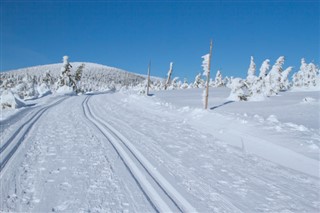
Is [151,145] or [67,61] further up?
[67,61]

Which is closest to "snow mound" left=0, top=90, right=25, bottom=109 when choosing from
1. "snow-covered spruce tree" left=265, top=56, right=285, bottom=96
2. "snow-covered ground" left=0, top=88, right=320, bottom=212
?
"snow-covered ground" left=0, top=88, right=320, bottom=212

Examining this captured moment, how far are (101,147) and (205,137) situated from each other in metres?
4.78

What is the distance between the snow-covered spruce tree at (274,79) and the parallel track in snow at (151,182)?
36.5 m

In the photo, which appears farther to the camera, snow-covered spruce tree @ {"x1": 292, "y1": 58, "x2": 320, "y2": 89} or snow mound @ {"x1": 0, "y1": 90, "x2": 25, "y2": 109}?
snow-covered spruce tree @ {"x1": 292, "y1": 58, "x2": 320, "y2": 89}

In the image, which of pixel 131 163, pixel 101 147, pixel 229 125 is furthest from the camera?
pixel 229 125

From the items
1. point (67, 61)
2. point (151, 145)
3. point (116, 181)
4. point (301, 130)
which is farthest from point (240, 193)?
point (67, 61)

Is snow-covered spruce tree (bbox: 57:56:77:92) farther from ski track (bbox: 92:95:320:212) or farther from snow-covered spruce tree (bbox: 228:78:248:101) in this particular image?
ski track (bbox: 92:95:320:212)

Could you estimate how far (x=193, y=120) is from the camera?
15945 mm

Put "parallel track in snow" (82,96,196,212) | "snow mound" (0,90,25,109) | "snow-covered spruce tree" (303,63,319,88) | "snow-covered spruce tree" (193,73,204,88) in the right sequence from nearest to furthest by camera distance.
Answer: "parallel track in snow" (82,96,196,212), "snow mound" (0,90,25,109), "snow-covered spruce tree" (303,63,319,88), "snow-covered spruce tree" (193,73,204,88)

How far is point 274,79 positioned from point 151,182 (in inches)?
1681

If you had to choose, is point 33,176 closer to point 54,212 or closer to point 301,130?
point 54,212

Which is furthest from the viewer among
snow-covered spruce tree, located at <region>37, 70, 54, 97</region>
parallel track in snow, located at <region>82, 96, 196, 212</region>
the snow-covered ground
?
snow-covered spruce tree, located at <region>37, 70, 54, 97</region>

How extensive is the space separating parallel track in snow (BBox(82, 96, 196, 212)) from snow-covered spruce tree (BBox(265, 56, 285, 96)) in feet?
120

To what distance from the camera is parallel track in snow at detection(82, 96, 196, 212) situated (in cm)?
493
